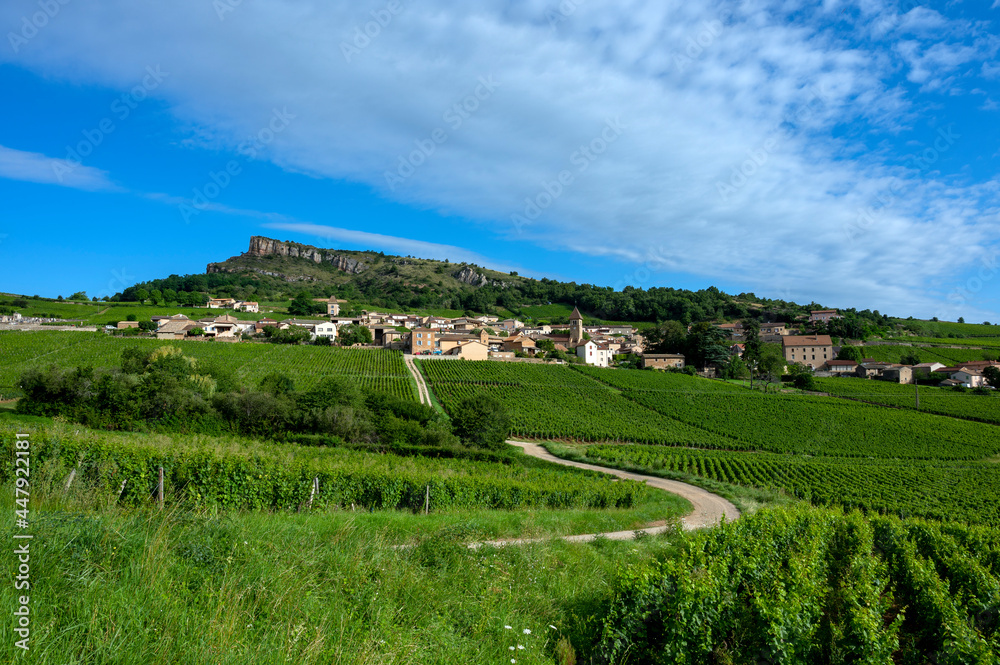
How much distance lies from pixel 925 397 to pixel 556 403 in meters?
56.9

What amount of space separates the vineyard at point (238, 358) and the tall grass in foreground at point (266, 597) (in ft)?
137

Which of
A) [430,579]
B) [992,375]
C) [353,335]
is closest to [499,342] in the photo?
[353,335]

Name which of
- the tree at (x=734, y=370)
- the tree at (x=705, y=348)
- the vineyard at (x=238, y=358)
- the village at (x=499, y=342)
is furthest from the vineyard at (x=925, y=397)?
the vineyard at (x=238, y=358)

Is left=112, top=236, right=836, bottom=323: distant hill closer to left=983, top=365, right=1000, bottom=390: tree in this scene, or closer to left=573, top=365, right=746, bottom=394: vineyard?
left=983, top=365, right=1000, bottom=390: tree

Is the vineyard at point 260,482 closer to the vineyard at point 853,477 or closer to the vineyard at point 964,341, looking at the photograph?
the vineyard at point 853,477

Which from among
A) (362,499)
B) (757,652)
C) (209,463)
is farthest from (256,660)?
(362,499)

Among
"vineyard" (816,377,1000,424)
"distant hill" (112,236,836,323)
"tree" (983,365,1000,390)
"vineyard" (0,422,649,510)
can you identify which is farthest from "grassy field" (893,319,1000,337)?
"vineyard" (0,422,649,510)

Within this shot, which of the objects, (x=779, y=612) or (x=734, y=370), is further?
(x=734, y=370)

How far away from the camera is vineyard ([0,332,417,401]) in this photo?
45438 millimetres

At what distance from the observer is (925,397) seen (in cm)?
6938

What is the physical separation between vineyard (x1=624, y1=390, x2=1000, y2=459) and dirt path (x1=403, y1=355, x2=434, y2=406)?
88.7ft

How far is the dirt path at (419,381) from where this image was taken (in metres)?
51.7

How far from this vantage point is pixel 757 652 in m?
5.09

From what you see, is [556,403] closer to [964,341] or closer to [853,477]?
[853,477]
